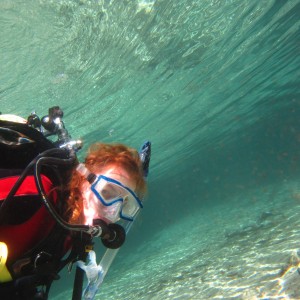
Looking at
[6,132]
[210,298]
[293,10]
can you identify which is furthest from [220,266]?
[293,10]

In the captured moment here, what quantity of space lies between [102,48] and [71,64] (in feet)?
5.47

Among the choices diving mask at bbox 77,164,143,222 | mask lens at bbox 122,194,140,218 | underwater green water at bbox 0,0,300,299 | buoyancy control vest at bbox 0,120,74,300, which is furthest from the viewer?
underwater green water at bbox 0,0,300,299

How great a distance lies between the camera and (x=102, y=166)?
10.2 feet

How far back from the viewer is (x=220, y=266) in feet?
35.2

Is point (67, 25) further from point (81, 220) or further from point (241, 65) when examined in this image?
point (241, 65)

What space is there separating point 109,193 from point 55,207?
567 mm

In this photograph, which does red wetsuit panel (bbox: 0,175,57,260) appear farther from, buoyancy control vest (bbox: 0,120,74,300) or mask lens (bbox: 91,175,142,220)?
mask lens (bbox: 91,175,142,220)

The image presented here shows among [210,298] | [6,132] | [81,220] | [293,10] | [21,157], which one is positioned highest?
[293,10]

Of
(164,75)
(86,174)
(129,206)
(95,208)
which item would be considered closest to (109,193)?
(95,208)

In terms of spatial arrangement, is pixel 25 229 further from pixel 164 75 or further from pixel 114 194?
pixel 164 75

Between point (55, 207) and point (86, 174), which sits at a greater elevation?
point (86, 174)

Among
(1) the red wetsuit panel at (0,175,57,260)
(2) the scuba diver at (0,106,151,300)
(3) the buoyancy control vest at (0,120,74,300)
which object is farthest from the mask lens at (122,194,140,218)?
(1) the red wetsuit panel at (0,175,57,260)

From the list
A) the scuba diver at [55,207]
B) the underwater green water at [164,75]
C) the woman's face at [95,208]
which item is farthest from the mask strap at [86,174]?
the underwater green water at [164,75]

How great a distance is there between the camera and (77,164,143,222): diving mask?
9.02 feet
